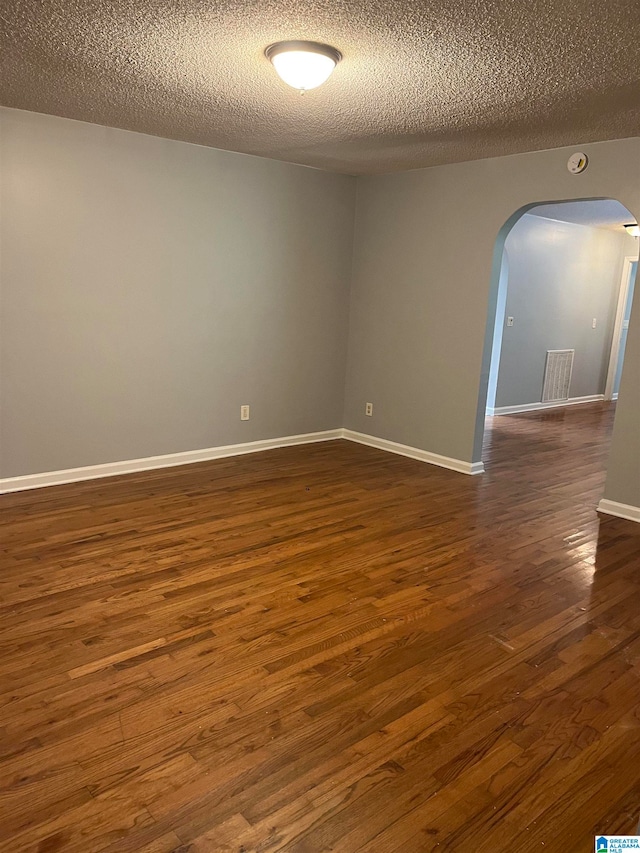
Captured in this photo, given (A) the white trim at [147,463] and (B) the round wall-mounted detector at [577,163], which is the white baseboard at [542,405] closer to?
(A) the white trim at [147,463]

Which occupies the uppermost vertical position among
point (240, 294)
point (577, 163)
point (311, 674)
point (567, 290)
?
point (577, 163)

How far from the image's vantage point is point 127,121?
397cm

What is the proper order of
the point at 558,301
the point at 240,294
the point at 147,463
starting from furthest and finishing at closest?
1. the point at 558,301
2. the point at 240,294
3. the point at 147,463

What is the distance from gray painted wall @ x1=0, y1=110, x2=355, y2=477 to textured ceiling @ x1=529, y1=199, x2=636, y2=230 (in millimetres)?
2566

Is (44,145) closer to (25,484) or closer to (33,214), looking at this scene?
(33,214)

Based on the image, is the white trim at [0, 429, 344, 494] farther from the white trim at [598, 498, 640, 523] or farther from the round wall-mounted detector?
the round wall-mounted detector

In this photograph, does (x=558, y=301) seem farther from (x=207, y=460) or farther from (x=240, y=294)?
(x=207, y=460)

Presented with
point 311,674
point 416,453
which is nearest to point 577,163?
point 416,453

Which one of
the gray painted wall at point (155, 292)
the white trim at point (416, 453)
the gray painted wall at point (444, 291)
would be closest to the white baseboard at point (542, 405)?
the white trim at point (416, 453)

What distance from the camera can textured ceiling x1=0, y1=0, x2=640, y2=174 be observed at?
228 centimetres

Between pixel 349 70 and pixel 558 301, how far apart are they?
20.3 ft

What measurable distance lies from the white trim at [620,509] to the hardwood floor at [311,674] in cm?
18

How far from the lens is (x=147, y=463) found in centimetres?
476

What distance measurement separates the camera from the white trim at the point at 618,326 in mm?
9203
